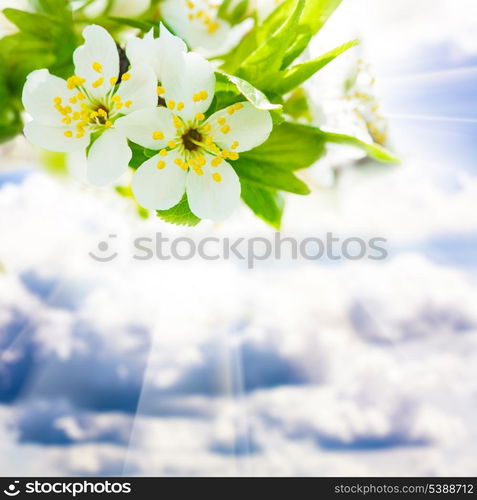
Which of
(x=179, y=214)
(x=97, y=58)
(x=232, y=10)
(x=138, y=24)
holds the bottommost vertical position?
(x=179, y=214)

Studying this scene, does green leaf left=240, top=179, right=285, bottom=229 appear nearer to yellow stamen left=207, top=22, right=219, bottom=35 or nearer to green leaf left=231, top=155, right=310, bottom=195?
green leaf left=231, top=155, right=310, bottom=195

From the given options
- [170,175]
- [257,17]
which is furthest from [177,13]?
[170,175]

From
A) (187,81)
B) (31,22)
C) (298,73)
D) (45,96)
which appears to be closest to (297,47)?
(298,73)

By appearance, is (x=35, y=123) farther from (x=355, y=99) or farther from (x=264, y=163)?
(x=355, y=99)

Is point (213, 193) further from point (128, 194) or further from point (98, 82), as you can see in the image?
point (128, 194)

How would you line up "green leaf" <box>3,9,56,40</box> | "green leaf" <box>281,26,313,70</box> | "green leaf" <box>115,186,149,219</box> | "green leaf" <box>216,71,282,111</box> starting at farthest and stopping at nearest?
"green leaf" <box>115,186,149,219</box>, "green leaf" <box>3,9,56,40</box>, "green leaf" <box>281,26,313,70</box>, "green leaf" <box>216,71,282,111</box>

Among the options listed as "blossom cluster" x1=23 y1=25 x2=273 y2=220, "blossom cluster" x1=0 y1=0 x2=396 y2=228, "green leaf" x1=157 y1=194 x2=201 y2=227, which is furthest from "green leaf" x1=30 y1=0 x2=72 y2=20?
"green leaf" x1=157 y1=194 x2=201 y2=227
